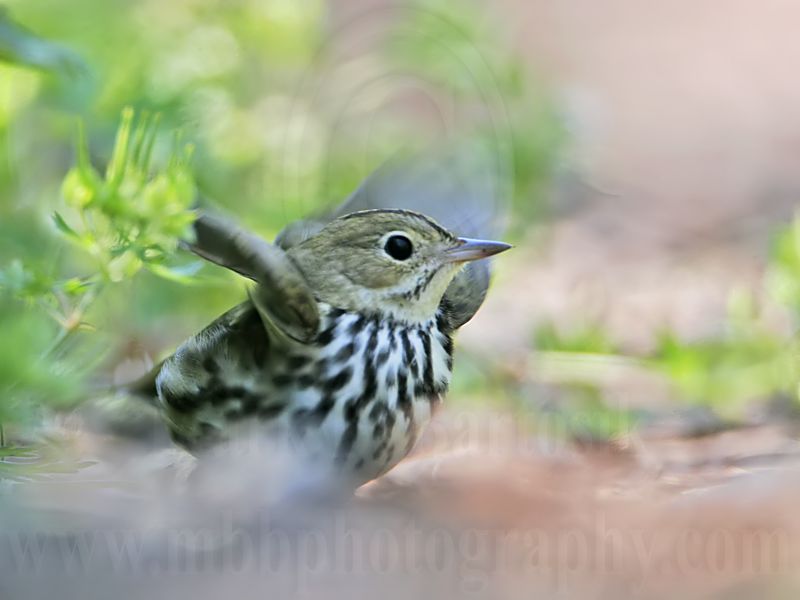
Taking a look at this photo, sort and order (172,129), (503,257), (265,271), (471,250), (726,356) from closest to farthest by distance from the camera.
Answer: (265,271)
(471,250)
(172,129)
(726,356)
(503,257)

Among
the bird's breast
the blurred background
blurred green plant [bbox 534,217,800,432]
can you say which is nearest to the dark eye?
the bird's breast

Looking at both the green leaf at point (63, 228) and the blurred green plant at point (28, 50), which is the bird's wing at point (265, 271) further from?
the blurred green plant at point (28, 50)

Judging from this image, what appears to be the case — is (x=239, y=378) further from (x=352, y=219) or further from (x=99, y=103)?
(x=99, y=103)

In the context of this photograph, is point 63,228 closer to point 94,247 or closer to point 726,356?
point 94,247

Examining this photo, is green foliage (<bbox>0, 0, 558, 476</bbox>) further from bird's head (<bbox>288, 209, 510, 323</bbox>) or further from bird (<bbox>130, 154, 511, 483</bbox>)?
bird's head (<bbox>288, 209, 510, 323</bbox>)

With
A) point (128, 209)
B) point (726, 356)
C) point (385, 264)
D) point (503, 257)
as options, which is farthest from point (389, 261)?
point (503, 257)

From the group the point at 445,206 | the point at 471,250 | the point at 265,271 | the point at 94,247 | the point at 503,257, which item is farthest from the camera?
the point at 503,257
